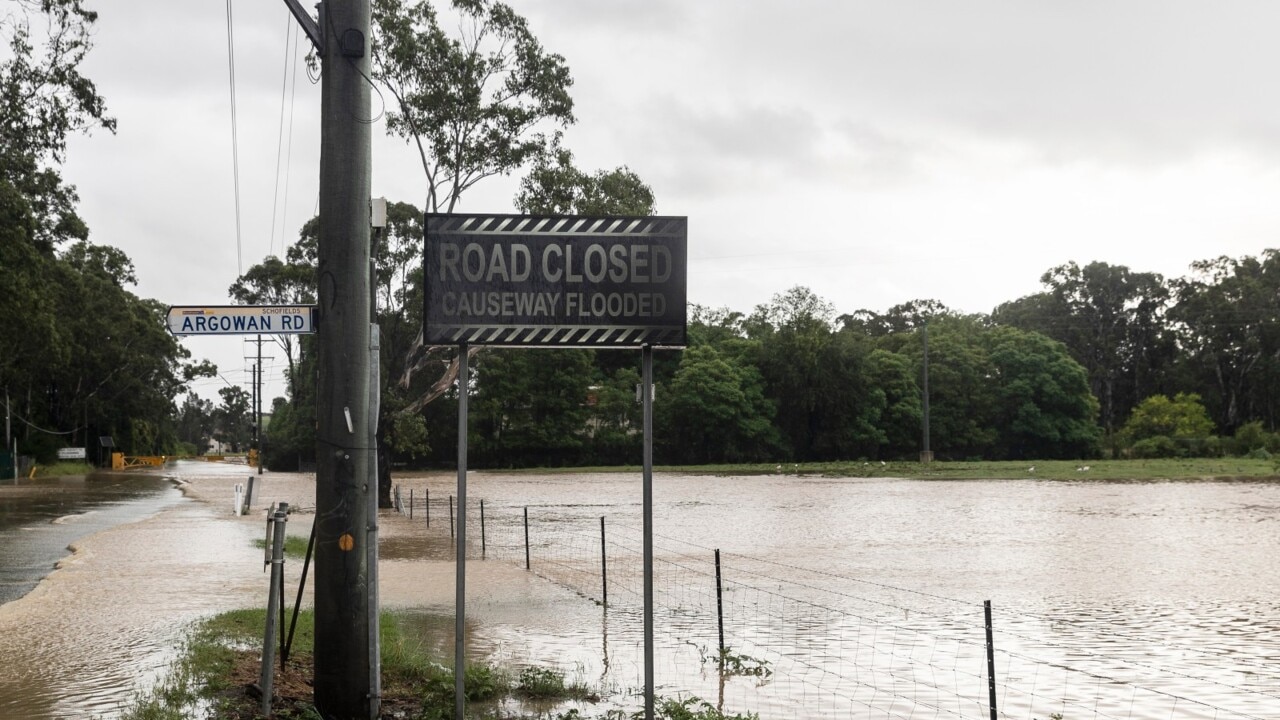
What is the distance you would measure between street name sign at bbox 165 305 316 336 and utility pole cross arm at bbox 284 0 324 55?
1550mm

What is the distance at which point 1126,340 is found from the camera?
384 feet

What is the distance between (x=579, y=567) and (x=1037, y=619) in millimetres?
7725

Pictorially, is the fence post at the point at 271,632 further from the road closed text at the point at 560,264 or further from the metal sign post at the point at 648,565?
the metal sign post at the point at 648,565

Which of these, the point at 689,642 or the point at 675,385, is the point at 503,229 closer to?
the point at 689,642


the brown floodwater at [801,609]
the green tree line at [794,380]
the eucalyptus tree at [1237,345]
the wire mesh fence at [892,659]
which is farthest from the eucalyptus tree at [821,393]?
the wire mesh fence at [892,659]

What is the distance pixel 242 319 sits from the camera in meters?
7.54

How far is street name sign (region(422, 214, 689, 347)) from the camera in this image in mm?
7293

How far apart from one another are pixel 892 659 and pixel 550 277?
573 centimetres

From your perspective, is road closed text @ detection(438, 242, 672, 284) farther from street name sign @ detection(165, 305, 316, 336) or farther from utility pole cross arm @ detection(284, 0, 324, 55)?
utility pole cross arm @ detection(284, 0, 324, 55)

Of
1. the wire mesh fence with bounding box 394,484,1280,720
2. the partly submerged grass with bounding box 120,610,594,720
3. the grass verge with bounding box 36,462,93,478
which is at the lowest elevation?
the wire mesh fence with bounding box 394,484,1280,720

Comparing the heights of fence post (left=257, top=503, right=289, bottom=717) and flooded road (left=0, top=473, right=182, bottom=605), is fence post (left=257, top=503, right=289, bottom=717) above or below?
above

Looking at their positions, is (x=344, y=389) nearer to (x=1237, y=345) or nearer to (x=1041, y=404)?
(x=1041, y=404)

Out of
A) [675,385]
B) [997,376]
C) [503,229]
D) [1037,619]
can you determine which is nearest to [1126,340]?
[997,376]

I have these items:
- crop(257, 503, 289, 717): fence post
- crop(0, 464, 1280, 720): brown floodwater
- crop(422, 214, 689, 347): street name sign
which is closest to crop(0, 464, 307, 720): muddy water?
crop(0, 464, 1280, 720): brown floodwater
